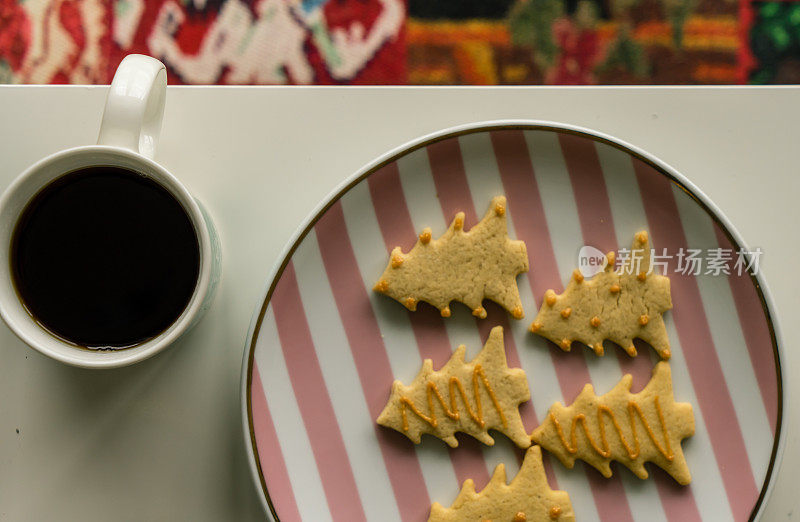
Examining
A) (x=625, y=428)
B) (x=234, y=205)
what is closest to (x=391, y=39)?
(x=234, y=205)

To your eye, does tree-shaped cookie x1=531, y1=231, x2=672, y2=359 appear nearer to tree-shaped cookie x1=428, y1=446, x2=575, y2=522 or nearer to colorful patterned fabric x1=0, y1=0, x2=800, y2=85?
tree-shaped cookie x1=428, y1=446, x2=575, y2=522

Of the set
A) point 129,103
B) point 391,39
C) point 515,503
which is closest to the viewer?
point 129,103

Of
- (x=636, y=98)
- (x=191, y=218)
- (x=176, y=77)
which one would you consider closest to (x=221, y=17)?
(x=176, y=77)

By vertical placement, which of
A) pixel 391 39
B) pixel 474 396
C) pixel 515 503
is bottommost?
pixel 515 503

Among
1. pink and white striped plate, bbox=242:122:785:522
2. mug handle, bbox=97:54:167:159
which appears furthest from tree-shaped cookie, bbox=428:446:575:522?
mug handle, bbox=97:54:167:159

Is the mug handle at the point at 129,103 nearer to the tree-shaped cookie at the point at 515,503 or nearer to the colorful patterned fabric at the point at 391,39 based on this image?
the colorful patterned fabric at the point at 391,39

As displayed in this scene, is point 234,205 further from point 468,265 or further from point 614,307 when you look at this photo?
point 614,307
